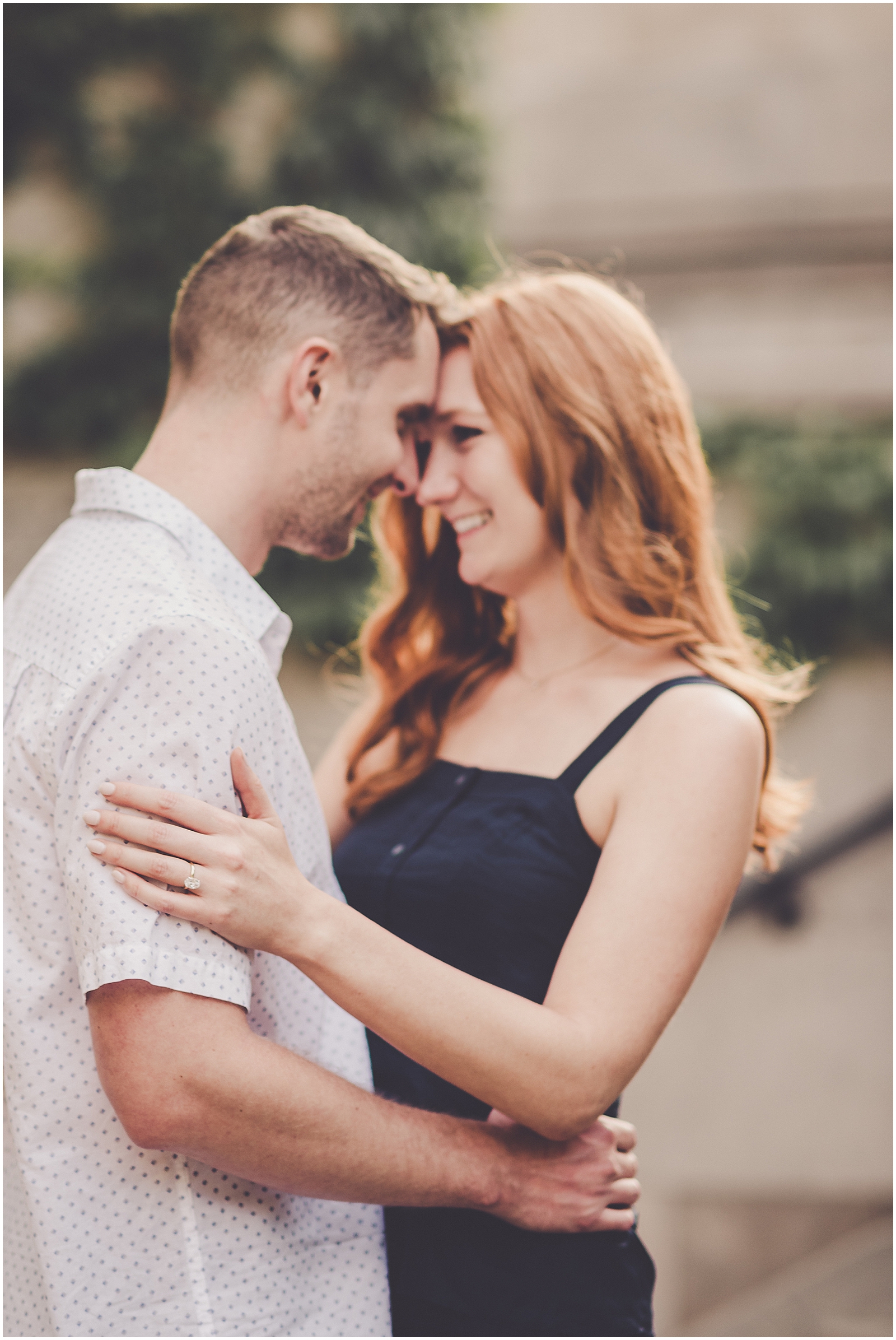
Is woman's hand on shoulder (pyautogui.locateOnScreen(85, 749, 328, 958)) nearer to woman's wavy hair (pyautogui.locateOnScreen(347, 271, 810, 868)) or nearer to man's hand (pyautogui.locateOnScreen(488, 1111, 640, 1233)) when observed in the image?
man's hand (pyautogui.locateOnScreen(488, 1111, 640, 1233))

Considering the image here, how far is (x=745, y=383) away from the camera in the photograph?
4652mm

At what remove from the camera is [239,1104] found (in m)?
1.13

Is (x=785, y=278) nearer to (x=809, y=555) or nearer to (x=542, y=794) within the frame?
(x=809, y=555)

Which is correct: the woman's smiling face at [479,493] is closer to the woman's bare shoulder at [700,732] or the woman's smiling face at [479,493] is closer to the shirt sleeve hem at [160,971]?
the woman's bare shoulder at [700,732]

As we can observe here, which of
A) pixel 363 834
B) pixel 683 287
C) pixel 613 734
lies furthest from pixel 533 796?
pixel 683 287

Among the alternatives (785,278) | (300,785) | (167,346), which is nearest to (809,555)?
(785,278)

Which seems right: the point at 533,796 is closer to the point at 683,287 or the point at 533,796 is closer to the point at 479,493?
the point at 479,493

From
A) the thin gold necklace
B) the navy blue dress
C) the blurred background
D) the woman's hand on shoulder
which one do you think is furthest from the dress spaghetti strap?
the blurred background

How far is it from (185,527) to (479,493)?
73cm

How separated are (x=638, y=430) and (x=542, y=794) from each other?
75 cm

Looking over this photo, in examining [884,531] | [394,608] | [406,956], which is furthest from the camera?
[884,531]

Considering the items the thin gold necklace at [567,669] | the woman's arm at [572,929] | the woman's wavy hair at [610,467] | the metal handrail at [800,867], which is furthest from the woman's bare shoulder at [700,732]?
the metal handrail at [800,867]

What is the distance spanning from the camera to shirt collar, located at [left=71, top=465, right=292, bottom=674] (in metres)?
1.41

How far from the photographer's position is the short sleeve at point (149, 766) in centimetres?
109
